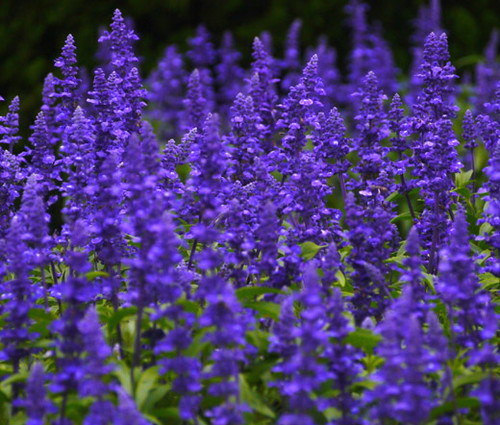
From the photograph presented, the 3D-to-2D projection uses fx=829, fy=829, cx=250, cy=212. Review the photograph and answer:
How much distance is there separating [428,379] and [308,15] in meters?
13.1

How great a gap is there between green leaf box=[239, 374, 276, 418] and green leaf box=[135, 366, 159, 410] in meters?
0.46

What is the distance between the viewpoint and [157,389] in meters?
4.43

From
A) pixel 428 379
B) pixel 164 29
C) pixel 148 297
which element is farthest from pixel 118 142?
pixel 164 29

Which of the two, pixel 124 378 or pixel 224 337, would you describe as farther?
pixel 124 378

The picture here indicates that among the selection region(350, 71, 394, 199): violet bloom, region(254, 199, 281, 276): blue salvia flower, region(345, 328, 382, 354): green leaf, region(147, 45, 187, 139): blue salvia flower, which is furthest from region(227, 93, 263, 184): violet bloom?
region(147, 45, 187, 139): blue salvia flower

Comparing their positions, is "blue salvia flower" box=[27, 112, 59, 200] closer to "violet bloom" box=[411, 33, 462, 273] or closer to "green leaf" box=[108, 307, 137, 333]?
"green leaf" box=[108, 307, 137, 333]

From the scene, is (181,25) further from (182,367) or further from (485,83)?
(182,367)

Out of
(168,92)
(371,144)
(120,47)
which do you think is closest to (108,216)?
(120,47)

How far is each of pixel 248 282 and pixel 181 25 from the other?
1155 cm

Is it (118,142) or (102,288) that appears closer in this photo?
(102,288)

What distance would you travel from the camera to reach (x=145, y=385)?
430 centimetres

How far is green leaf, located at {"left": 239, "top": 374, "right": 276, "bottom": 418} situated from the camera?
4.29 metres

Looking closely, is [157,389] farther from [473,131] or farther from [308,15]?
[308,15]

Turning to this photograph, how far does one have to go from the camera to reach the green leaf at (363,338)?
4488 mm
